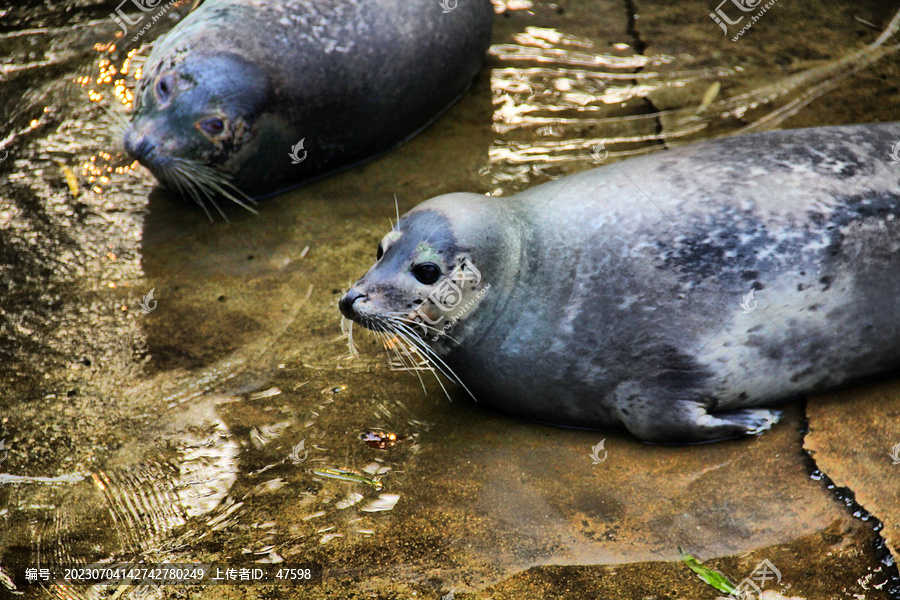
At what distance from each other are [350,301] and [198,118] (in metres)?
2.14

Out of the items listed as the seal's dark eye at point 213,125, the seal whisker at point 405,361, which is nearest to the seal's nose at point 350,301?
the seal whisker at point 405,361

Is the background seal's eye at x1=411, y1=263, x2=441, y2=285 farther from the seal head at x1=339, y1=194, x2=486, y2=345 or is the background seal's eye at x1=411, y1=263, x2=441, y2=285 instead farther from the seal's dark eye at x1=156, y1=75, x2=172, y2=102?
the seal's dark eye at x1=156, y1=75, x2=172, y2=102

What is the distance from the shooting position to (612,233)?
362 centimetres

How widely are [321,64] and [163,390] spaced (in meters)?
2.25

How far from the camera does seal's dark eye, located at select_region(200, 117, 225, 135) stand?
5070mm

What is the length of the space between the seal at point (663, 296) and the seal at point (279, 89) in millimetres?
1856

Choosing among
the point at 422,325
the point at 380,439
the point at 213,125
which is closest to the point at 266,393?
the point at 380,439

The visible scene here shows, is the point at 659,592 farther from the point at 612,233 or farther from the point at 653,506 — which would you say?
the point at 612,233

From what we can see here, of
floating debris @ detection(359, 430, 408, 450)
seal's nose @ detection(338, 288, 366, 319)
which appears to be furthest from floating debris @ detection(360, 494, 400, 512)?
seal's nose @ detection(338, 288, 366, 319)

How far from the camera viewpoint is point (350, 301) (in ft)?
11.4

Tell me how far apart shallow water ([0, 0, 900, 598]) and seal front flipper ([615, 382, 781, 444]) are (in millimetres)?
53

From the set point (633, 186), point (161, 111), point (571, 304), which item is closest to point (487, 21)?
point (161, 111)

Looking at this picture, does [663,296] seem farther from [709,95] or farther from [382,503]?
[709,95]

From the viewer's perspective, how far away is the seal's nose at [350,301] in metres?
3.49
